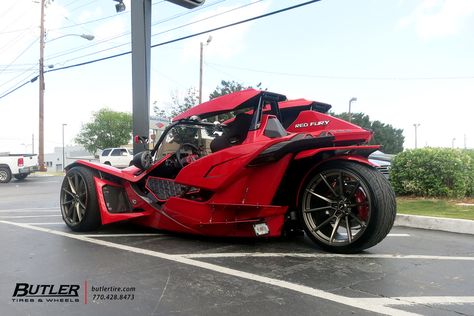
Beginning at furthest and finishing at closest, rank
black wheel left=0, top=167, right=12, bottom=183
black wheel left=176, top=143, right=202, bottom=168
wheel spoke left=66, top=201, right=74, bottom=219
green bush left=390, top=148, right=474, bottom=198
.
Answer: black wheel left=0, top=167, right=12, bottom=183 → green bush left=390, top=148, right=474, bottom=198 → wheel spoke left=66, top=201, right=74, bottom=219 → black wheel left=176, top=143, right=202, bottom=168

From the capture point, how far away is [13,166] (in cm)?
2164

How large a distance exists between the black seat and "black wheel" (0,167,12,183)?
19510 mm

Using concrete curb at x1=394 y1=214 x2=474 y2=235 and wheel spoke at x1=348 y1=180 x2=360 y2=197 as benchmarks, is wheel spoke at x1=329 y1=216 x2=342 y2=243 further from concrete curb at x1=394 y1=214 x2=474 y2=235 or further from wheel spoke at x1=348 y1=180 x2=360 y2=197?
concrete curb at x1=394 y1=214 x2=474 y2=235

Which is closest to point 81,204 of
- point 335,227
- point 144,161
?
point 144,161

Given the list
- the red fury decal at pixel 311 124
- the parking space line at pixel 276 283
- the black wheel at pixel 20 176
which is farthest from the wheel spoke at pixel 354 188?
the black wheel at pixel 20 176

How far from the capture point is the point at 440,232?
6.40m

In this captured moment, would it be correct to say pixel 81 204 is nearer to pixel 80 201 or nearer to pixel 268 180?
pixel 80 201

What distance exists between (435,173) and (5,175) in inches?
791

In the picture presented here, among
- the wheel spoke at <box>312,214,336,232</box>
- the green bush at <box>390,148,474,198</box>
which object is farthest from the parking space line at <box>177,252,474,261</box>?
the green bush at <box>390,148,474,198</box>

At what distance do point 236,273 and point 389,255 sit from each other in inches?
71.7

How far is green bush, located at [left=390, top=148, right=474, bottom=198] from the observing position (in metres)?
9.41

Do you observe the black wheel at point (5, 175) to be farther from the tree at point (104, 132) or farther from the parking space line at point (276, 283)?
the tree at point (104, 132)

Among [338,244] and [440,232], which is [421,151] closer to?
[440,232]

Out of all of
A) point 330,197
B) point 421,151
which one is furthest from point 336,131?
point 421,151
